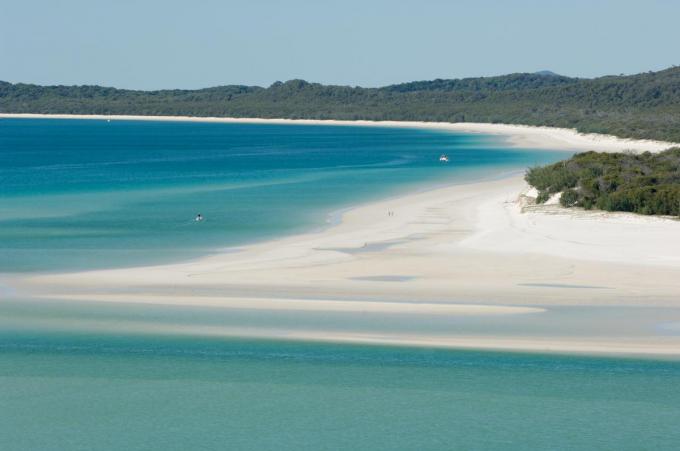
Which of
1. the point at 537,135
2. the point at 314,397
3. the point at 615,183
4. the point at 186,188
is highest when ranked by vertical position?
the point at 615,183

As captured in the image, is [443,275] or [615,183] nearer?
[443,275]

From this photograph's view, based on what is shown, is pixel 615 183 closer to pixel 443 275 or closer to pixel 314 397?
pixel 443 275

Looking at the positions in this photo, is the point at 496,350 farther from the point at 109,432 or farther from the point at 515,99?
the point at 515,99

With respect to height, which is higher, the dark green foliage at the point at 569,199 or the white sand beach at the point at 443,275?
the dark green foliage at the point at 569,199

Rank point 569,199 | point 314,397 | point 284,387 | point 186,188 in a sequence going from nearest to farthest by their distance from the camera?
point 314,397 < point 284,387 < point 569,199 < point 186,188

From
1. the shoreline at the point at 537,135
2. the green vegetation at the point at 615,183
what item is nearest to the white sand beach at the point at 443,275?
the green vegetation at the point at 615,183

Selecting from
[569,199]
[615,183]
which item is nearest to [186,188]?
[569,199]

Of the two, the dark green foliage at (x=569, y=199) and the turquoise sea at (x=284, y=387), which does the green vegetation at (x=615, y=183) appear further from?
the turquoise sea at (x=284, y=387)

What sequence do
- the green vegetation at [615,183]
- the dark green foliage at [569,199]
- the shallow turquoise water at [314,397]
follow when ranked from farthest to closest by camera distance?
the dark green foliage at [569,199] < the green vegetation at [615,183] < the shallow turquoise water at [314,397]
